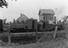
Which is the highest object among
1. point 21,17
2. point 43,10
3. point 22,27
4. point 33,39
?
point 43,10

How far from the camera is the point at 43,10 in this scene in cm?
4788

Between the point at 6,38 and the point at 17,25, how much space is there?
260 inches

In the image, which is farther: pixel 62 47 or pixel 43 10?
pixel 43 10

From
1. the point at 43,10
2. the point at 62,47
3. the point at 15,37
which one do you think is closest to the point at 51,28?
the point at 15,37

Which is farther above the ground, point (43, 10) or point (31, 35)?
point (43, 10)

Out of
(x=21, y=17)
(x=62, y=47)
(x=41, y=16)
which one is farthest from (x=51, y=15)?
(x=62, y=47)

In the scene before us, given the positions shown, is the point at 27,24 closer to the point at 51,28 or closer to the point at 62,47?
the point at 51,28

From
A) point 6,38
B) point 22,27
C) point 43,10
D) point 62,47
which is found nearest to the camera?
point 62,47

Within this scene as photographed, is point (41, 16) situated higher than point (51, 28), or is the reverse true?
point (41, 16)

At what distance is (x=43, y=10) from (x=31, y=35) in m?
33.6

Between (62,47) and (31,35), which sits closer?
(62,47)

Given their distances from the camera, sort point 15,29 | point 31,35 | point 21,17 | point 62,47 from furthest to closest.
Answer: point 21,17
point 15,29
point 31,35
point 62,47

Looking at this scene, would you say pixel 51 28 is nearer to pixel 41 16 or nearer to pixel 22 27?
pixel 22 27

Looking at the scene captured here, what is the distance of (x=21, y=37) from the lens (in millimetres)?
15023
